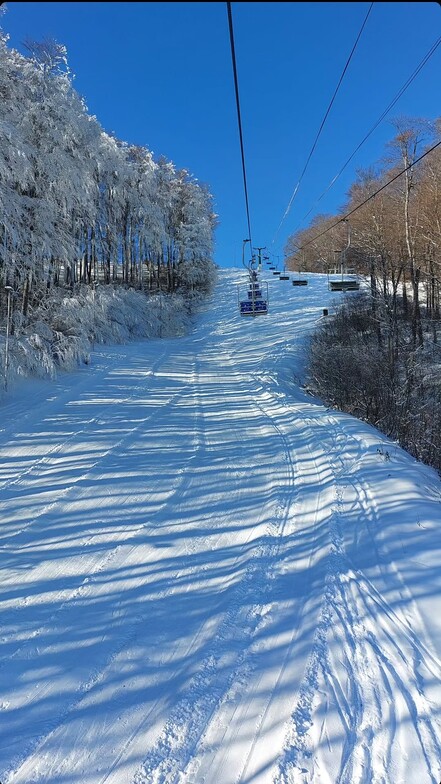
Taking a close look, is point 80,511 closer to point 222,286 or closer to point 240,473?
point 240,473

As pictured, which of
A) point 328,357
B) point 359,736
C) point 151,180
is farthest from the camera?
point 151,180

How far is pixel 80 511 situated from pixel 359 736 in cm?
313

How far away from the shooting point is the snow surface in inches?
72.7

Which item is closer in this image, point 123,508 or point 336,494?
point 123,508

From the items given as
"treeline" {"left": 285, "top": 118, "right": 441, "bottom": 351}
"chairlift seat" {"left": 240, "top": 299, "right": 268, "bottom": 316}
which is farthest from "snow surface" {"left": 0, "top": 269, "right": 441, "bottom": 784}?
"chairlift seat" {"left": 240, "top": 299, "right": 268, "bottom": 316}

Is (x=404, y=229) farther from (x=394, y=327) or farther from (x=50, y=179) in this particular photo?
(x=50, y=179)

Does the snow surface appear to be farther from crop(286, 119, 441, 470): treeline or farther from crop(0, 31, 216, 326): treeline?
crop(0, 31, 216, 326): treeline

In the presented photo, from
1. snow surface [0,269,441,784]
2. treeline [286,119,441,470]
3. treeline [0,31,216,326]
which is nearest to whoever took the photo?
snow surface [0,269,441,784]

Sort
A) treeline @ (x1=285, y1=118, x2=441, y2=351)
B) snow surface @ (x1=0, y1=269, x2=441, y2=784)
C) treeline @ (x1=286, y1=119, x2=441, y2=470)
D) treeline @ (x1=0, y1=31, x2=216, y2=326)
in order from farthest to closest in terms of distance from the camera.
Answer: treeline @ (x1=285, y1=118, x2=441, y2=351) → treeline @ (x1=0, y1=31, x2=216, y2=326) → treeline @ (x1=286, y1=119, x2=441, y2=470) → snow surface @ (x1=0, y1=269, x2=441, y2=784)

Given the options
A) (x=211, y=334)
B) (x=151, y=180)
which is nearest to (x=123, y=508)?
(x=211, y=334)

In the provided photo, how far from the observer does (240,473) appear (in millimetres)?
5148

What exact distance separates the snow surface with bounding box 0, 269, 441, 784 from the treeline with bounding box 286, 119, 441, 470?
359 centimetres

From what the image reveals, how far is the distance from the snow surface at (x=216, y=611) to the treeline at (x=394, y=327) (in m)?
3.59

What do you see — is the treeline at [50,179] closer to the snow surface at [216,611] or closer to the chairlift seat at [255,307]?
the chairlift seat at [255,307]
